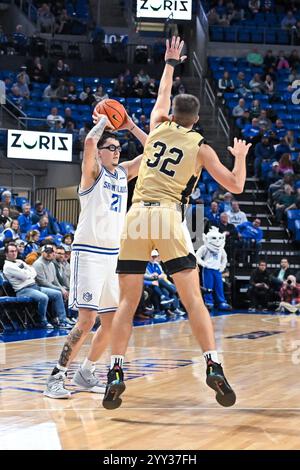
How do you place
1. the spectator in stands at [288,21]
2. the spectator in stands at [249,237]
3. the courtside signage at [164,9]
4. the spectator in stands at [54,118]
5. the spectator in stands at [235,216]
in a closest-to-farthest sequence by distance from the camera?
the spectator in stands at [249,237], the spectator in stands at [235,216], the spectator in stands at [54,118], the courtside signage at [164,9], the spectator in stands at [288,21]

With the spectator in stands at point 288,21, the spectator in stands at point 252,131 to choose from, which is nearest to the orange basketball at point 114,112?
the spectator in stands at point 252,131

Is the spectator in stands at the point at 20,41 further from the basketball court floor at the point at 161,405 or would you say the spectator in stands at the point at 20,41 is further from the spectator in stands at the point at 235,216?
the basketball court floor at the point at 161,405

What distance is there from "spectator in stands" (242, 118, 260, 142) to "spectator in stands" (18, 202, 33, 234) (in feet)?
28.6

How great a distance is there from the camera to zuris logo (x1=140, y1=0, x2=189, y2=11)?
21969mm

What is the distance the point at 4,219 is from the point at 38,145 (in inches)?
132

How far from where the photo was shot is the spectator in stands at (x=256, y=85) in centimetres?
2500

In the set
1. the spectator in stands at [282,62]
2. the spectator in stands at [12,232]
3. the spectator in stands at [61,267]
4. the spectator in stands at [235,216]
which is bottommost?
the spectator in stands at [235,216]

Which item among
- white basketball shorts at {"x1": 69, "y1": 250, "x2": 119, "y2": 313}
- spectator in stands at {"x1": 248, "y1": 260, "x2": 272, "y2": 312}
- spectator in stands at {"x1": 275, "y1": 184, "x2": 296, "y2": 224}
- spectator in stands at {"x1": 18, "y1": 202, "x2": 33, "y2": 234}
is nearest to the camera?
white basketball shorts at {"x1": 69, "y1": 250, "x2": 119, "y2": 313}

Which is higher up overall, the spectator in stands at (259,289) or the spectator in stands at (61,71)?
the spectator in stands at (61,71)

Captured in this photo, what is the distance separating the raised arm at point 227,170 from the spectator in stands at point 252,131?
17.6 m

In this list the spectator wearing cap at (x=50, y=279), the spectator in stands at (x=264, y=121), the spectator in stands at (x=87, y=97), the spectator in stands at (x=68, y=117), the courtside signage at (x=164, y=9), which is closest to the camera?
the spectator wearing cap at (x=50, y=279)

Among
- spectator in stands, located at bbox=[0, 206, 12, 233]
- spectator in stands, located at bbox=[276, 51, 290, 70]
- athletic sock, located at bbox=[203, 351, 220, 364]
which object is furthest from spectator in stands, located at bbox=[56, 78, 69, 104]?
athletic sock, located at bbox=[203, 351, 220, 364]

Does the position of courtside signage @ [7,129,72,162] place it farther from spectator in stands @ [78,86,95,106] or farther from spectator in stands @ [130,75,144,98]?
spectator in stands @ [130,75,144,98]

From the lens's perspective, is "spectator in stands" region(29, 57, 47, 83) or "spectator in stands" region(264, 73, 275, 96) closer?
"spectator in stands" region(29, 57, 47, 83)
